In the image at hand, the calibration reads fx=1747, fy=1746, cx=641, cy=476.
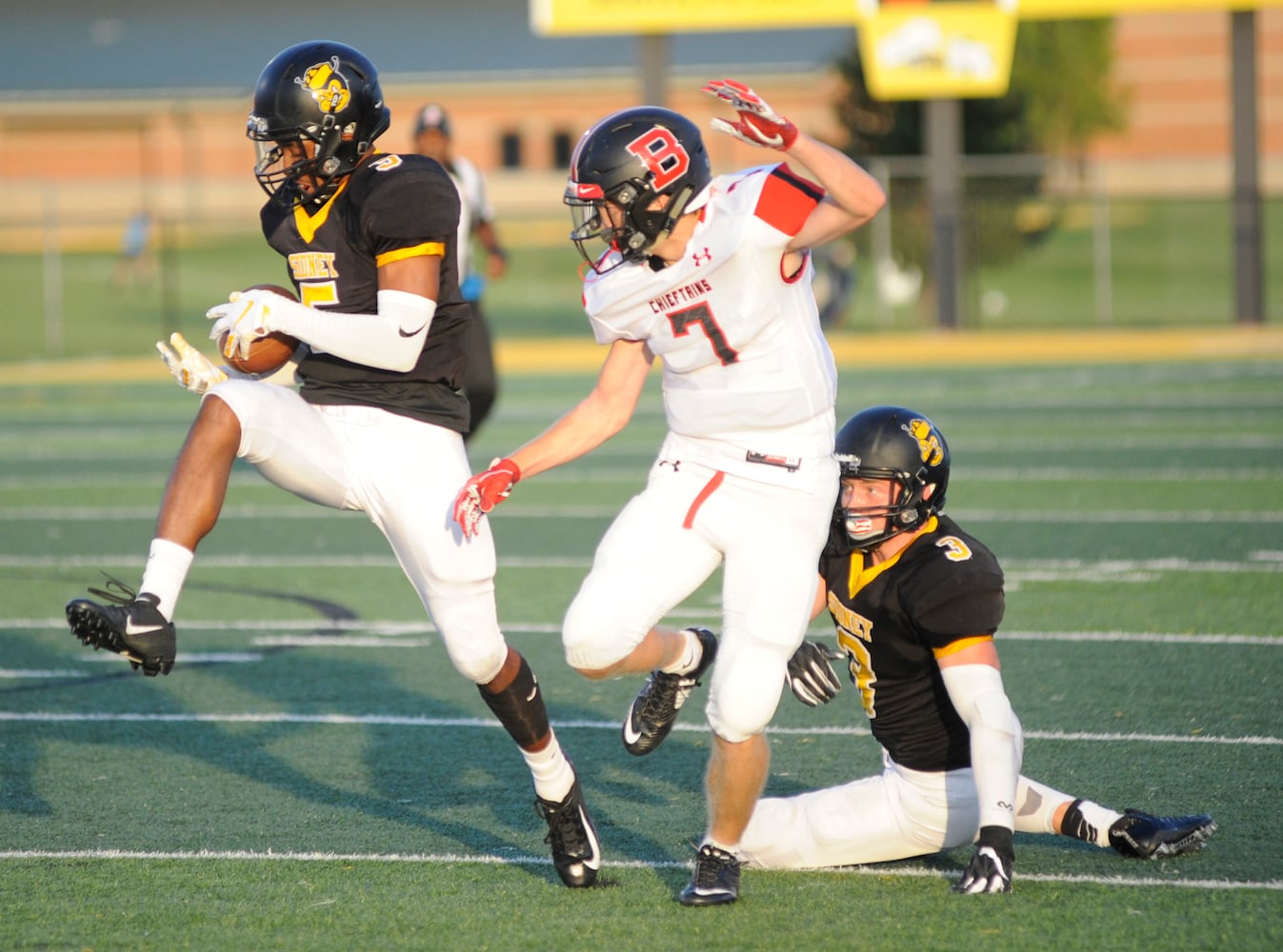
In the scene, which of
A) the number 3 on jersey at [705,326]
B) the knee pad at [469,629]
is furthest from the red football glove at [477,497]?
the number 3 on jersey at [705,326]

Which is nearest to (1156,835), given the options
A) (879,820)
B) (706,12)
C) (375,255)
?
(879,820)

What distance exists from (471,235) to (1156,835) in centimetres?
749

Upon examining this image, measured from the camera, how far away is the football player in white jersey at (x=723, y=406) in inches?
157

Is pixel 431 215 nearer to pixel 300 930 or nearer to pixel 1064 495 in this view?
pixel 300 930

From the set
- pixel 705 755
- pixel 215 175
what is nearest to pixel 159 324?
pixel 215 175

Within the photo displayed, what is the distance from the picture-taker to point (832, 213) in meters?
4.05

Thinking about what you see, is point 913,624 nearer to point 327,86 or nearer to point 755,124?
point 755,124

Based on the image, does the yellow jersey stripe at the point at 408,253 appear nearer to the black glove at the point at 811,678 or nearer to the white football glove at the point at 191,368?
the white football glove at the point at 191,368

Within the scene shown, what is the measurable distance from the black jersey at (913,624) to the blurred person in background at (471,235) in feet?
15.3

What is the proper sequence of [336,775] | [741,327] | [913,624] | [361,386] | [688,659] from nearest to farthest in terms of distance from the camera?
[913,624] → [741,327] → [361,386] → [688,659] → [336,775]

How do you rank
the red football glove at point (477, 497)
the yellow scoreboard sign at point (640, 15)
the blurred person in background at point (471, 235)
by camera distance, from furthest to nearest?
the yellow scoreboard sign at point (640, 15), the blurred person in background at point (471, 235), the red football glove at point (477, 497)

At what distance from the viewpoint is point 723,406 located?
4211mm

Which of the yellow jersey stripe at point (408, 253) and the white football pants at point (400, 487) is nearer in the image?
the white football pants at point (400, 487)

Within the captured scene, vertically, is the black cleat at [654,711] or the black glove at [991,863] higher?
the black cleat at [654,711]
